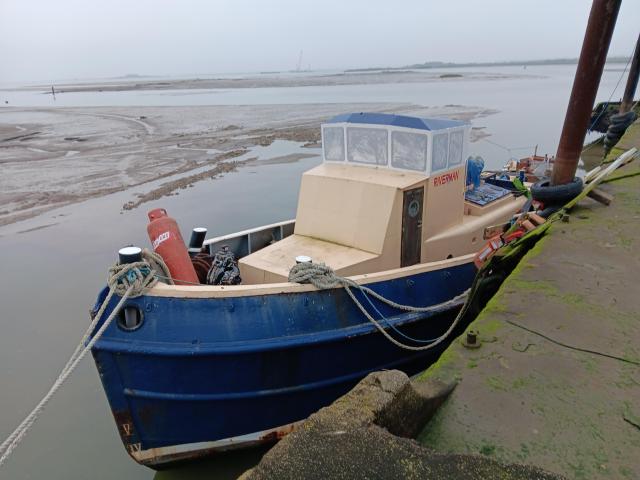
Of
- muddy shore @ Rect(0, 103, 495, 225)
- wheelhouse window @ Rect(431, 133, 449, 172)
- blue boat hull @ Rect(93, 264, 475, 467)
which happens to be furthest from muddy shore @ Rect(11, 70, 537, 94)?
blue boat hull @ Rect(93, 264, 475, 467)

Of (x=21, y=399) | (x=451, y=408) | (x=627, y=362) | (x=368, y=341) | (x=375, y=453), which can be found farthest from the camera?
(x=21, y=399)

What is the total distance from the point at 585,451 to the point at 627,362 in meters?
1.04

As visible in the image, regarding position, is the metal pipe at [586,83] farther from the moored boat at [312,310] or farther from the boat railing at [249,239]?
the boat railing at [249,239]

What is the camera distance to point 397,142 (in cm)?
623

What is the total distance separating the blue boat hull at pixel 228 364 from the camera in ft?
14.6

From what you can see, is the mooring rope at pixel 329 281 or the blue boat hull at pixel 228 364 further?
the mooring rope at pixel 329 281

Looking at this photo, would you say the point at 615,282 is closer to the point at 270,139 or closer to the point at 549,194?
the point at 549,194

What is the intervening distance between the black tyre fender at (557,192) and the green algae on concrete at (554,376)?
1.83 meters

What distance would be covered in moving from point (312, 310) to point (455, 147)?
3214 millimetres

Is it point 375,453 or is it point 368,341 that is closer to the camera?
point 375,453

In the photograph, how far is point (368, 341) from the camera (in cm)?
520

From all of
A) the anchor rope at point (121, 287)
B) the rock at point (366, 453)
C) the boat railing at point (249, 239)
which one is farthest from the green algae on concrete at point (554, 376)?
the boat railing at point (249, 239)

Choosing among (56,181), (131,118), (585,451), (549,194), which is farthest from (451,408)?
(131,118)

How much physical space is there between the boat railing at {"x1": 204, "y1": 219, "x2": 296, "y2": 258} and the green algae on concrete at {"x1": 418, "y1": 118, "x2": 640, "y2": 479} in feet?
12.1
